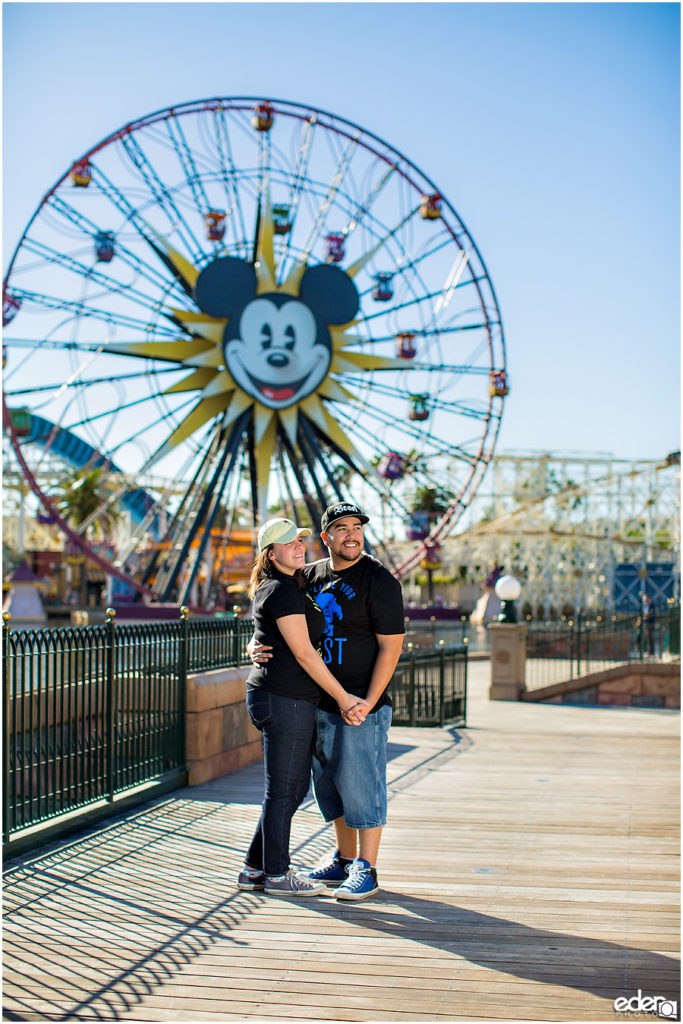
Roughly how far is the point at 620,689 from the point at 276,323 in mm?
12384

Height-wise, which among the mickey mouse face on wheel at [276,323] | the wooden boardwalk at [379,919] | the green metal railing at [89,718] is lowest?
the wooden boardwalk at [379,919]

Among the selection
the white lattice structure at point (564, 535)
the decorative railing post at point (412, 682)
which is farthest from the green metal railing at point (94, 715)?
the white lattice structure at point (564, 535)

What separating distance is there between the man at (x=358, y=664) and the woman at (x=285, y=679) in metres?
0.09

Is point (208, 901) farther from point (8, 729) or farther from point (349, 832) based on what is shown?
point (8, 729)

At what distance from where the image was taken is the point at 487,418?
94.4 feet

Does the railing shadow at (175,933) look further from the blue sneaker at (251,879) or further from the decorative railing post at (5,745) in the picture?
the decorative railing post at (5,745)

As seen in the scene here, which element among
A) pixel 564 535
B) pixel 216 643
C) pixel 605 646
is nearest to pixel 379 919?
pixel 216 643

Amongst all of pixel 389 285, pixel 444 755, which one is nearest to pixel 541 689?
pixel 444 755

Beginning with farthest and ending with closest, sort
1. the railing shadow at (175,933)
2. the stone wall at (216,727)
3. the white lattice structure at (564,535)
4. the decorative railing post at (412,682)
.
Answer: the white lattice structure at (564,535) → the decorative railing post at (412,682) → the stone wall at (216,727) → the railing shadow at (175,933)

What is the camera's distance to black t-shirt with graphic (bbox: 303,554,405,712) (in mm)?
5484

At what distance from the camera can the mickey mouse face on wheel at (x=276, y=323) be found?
26.2 meters

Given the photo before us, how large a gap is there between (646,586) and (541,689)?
43.0 meters

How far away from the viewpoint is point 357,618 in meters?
5.52

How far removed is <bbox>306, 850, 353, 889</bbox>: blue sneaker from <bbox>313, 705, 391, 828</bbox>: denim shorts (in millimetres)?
338
